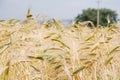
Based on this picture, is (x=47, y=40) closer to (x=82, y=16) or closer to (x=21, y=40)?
(x=21, y=40)

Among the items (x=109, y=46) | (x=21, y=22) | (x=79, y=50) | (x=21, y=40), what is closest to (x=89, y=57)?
(x=79, y=50)

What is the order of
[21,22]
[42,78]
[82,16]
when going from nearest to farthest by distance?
[42,78]
[21,22]
[82,16]

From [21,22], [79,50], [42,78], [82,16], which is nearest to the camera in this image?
[42,78]

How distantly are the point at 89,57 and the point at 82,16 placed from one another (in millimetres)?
26733

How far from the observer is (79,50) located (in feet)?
3.20

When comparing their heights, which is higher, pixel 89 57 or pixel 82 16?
pixel 89 57

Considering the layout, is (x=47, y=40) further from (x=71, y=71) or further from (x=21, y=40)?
(x=71, y=71)

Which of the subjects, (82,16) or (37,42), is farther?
(82,16)

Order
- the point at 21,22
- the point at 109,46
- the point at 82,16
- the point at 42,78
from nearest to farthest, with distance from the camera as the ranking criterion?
the point at 42,78 → the point at 109,46 → the point at 21,22 → the point at 82,16

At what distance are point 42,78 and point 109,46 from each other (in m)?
0.32

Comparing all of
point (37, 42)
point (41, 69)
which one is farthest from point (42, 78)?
point (37, 42)

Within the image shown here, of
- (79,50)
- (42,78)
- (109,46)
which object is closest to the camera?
(42,78)

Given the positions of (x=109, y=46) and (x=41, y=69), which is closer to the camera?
(x=41, y=69)

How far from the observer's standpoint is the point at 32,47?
1060mm
